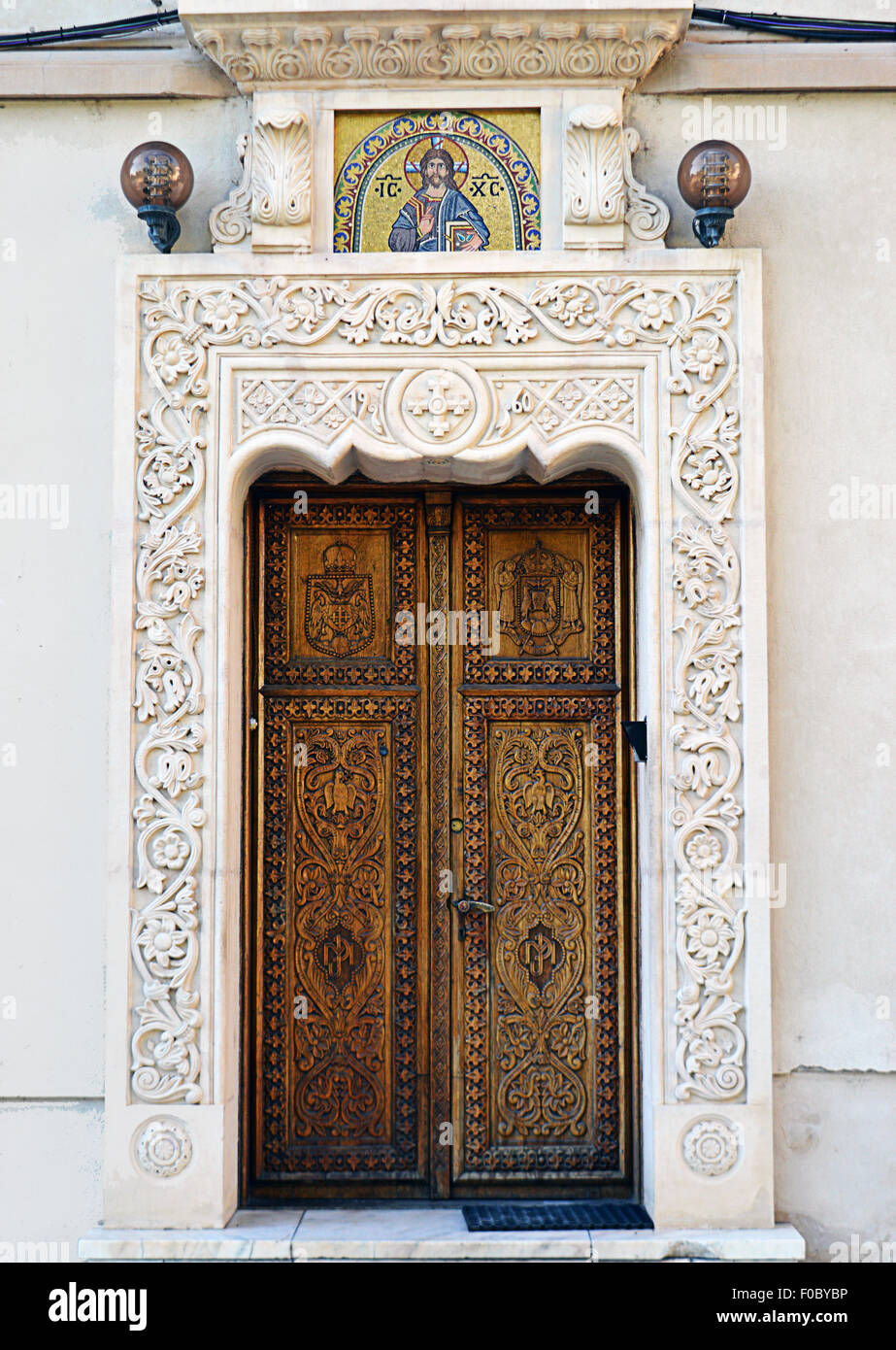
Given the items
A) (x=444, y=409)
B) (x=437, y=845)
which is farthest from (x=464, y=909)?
(x=444, y=409)

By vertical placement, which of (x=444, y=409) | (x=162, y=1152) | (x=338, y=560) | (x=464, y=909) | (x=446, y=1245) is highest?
(x=444, y=409)

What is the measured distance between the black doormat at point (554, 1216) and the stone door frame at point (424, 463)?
0.35 feet

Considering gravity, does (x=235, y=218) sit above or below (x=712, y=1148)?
above

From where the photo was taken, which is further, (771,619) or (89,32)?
(89,32)

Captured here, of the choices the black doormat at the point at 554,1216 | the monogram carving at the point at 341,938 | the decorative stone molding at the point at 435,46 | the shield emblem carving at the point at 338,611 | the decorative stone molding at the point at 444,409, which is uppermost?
the decorative stone molding at the point at 435,46

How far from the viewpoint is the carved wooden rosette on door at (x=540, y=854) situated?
460cm

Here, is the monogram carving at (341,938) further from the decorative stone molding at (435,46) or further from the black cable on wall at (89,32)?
the black cable on wall at (89,32)

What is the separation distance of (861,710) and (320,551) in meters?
1.92

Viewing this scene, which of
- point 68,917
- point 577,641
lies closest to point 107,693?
point 68,917

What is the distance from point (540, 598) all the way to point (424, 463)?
2.14 ft

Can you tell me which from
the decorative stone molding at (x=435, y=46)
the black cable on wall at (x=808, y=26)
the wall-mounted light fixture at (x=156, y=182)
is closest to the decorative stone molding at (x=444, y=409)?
the wall-mounted light fixture at (x=156, y=182)

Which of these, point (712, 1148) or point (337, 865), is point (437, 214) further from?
point (712, 1148)

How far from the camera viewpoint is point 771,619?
448 cm

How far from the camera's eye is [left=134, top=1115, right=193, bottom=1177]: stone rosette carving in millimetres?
4203
